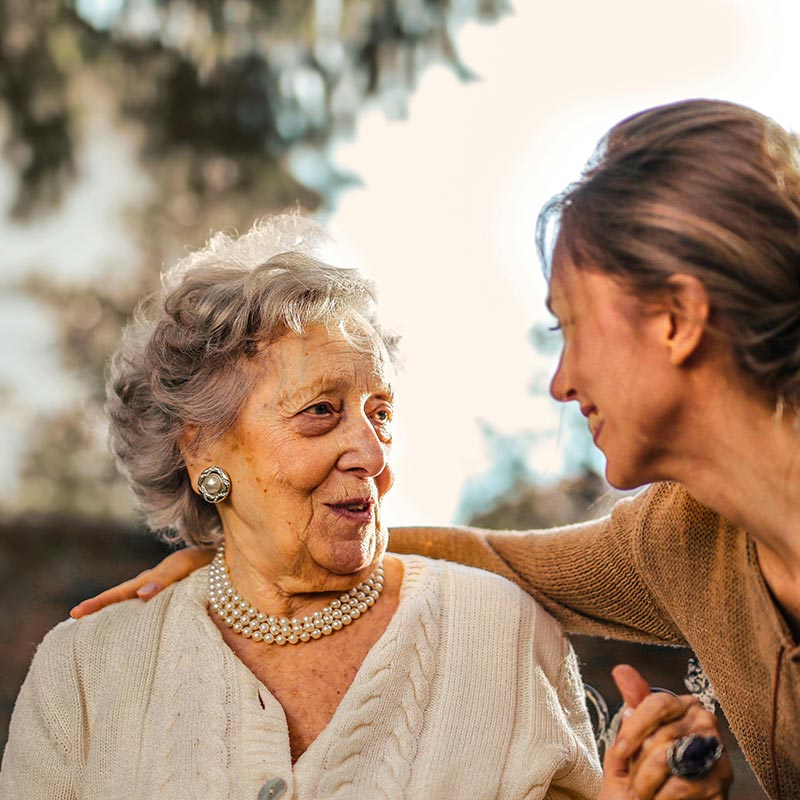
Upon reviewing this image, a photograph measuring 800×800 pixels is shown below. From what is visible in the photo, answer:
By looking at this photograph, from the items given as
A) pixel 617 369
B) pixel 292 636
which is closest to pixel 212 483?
pixel 292 636

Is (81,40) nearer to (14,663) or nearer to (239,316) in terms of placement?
(14,663)

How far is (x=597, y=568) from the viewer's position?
2.18 m

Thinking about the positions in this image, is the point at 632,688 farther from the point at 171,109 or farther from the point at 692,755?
the point at 171,109

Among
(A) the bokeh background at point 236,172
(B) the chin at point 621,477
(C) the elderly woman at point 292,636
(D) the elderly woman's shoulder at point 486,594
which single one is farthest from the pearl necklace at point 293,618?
(A) the bokeh background at point 236,172

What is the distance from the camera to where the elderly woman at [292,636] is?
6.73ft

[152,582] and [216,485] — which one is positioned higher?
[216,485]

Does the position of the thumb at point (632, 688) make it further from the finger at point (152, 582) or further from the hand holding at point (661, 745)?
the finger at point (152, 582)

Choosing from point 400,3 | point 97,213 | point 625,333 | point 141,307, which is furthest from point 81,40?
point 625,333

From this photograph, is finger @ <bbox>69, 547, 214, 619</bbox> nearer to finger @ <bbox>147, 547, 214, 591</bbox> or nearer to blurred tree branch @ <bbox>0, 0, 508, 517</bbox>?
finger @ <bbox>147, 547, 214, 591</bbox>

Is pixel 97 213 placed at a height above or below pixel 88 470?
above

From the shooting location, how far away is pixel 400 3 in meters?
5.52

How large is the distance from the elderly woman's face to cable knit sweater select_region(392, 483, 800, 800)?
40cm

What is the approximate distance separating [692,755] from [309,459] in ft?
3.04

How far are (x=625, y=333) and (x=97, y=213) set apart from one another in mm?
4596
